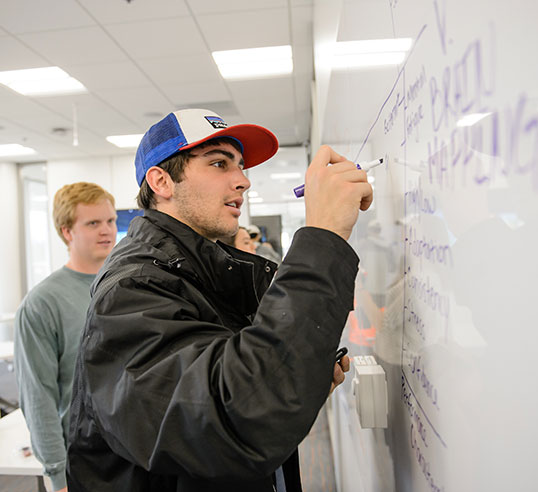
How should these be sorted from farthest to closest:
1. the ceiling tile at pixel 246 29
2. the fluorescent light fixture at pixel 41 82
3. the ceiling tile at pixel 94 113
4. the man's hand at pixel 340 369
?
the ceiling tile at pixel 94 113, the fluorescent light fixture at pixel 41 82, the ceiling tile at pixel 246 29, the man's hand at pixel 340 369

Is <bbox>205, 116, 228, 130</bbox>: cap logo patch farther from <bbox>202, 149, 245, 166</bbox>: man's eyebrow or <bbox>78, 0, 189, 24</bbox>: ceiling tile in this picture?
<bbox>78, 0, 189, 24</bbox>: ceiling tile

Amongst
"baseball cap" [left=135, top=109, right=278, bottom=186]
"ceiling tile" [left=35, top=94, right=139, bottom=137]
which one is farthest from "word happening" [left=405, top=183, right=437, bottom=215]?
"ceiling tile" [left=35, top=94, right=139, bottom=137]

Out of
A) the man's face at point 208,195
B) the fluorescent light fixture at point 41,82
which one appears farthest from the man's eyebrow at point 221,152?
the fluorescent light fixture at point 41,82

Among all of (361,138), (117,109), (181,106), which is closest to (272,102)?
(181,106)

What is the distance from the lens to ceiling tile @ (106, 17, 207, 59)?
2703mm

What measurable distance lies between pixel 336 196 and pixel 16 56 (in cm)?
339

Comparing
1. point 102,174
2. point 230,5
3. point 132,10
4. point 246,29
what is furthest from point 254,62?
point 102,174

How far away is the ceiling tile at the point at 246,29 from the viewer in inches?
105

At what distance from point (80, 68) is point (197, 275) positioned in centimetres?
321

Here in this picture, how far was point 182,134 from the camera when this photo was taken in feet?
2.90

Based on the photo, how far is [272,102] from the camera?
443 centimetres

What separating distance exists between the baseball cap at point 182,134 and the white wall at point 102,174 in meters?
5.74

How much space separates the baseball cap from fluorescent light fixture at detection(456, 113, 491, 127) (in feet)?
1.96

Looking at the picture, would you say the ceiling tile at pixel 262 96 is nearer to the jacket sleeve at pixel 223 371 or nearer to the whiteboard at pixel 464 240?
the whiteboard at pixel 464 240
